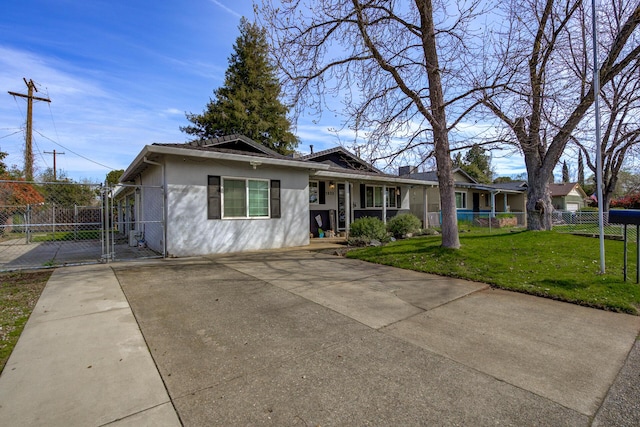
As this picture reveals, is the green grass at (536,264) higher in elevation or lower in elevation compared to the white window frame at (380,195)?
lower

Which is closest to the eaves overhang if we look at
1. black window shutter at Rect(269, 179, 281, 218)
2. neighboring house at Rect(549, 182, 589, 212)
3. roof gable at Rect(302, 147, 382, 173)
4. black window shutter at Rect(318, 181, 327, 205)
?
black window shutter at Rect(269, 179, 281, 218)

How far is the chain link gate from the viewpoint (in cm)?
781

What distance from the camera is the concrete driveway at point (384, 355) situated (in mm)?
2150

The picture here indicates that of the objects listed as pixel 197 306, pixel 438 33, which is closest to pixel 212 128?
pixel 438 33

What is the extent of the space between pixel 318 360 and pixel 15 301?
16.1 ft

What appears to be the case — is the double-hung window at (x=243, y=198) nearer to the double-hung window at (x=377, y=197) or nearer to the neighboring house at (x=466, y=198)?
the double-hung window at (x=377, y=197)

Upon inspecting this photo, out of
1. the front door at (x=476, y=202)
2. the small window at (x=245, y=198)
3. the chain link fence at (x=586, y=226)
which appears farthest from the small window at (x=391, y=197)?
the front door at (x=476, y=202)

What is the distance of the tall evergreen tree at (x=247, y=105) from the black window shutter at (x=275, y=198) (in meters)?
16.5

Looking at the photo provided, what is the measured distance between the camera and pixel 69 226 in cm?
1223

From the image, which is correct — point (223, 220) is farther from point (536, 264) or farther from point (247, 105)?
point (247, 105)

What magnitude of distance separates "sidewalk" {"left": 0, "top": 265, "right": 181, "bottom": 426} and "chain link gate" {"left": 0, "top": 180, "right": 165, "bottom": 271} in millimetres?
2806

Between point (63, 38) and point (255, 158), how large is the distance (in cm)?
903

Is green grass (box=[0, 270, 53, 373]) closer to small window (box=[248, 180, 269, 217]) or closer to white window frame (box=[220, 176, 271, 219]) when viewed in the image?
white window frame (box=[220, 176, 271, 219])

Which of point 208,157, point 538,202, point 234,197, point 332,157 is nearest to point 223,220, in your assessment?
point 234,197
